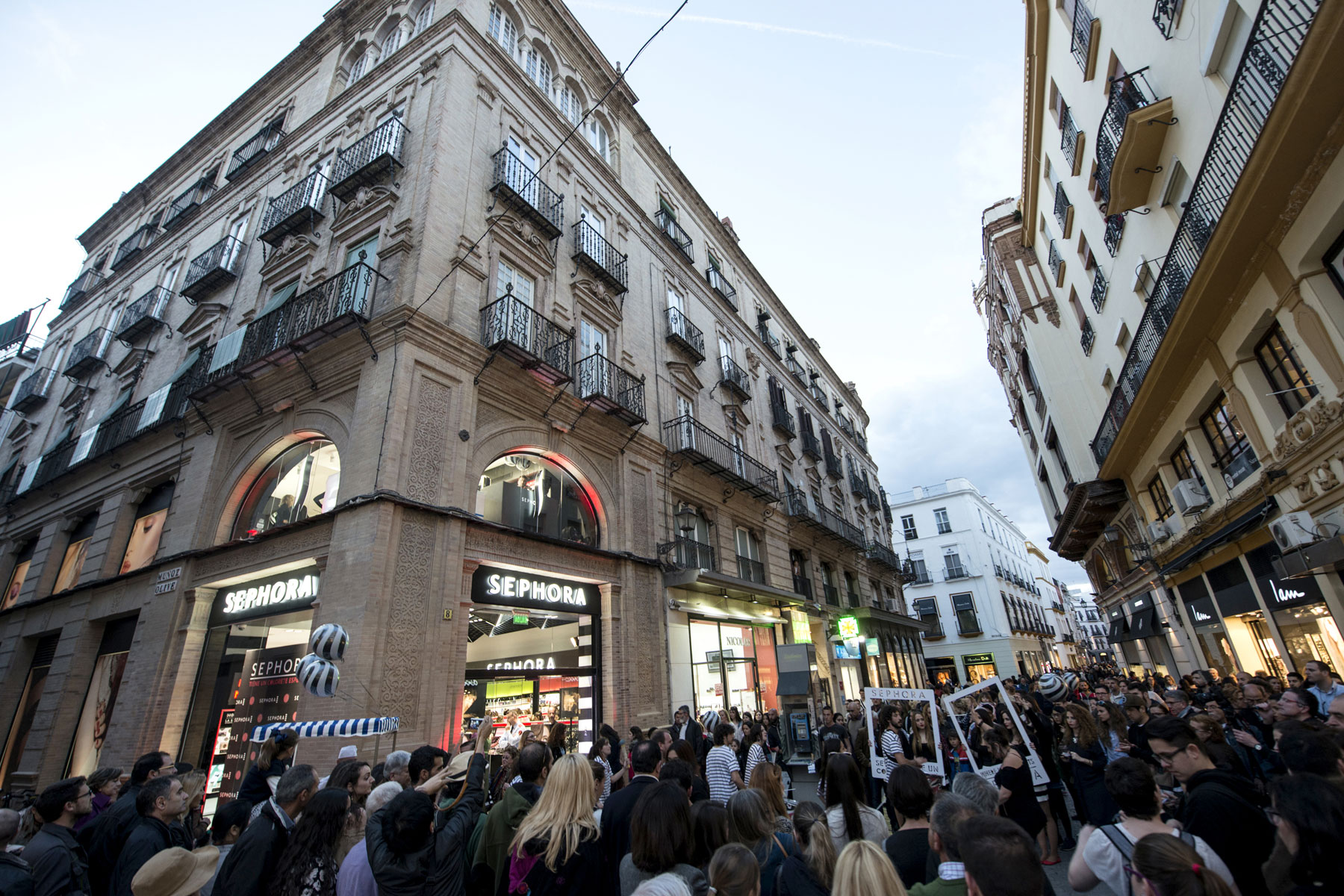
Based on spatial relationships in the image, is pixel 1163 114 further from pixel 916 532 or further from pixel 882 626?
pixel 916 532

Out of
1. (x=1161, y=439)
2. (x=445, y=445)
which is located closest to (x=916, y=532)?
(x=1161, y=439)

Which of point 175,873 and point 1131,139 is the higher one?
point 1131,139

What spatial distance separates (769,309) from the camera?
31.2 m

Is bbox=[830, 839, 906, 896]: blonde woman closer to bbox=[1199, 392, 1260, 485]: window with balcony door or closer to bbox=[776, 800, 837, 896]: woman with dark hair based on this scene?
bbox=[776, 800, 837, 896]: woman with dark hair

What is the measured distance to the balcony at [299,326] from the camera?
36.9ft

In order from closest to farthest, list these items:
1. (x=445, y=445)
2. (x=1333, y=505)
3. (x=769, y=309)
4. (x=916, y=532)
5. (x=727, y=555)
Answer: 1. (x=1333, y=505)
2. (x=445, y=445)
3. (x=727, y=555)
4. (x=769, y=309)
5. (x=916, y=532)

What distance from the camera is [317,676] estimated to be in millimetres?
7641

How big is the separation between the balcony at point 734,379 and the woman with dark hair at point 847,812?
17597mm

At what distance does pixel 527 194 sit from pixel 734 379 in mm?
10207

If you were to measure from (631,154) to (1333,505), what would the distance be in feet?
68.1

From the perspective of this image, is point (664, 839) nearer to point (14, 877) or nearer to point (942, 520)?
point (14, 877)

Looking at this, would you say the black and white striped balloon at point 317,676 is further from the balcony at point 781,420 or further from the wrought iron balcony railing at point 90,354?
the wrought iron balcony railing at point 90,354

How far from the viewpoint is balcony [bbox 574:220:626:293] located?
52.0ft

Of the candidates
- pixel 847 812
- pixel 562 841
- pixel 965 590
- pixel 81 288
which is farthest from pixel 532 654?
pixel 965 590
